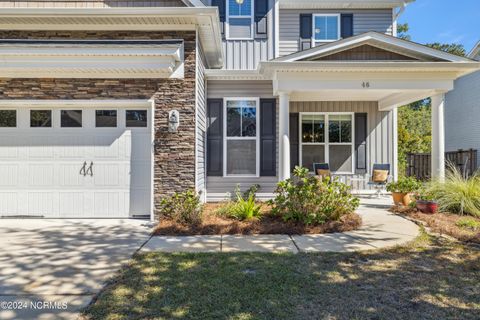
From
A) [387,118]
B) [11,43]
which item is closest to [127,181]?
[11,43]

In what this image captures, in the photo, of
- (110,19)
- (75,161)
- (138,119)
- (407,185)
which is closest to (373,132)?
(407,185)

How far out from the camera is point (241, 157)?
8875 mm

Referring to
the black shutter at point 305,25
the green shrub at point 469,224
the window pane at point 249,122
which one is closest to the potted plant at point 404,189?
the green shrub at point 469,224

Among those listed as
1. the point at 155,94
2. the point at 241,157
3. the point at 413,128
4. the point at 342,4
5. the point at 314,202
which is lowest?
the point at 314,202

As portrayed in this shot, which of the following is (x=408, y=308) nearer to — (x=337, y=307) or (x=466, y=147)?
(x=337, y=307)

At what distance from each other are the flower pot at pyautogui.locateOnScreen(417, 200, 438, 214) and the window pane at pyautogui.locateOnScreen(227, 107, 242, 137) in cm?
476

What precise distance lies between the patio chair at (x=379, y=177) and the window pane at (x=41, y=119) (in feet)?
28.3

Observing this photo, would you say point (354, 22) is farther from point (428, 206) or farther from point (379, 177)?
point (428, 206)

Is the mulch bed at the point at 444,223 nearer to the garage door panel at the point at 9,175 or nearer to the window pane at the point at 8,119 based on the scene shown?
the garage door panel at the point at 9,175

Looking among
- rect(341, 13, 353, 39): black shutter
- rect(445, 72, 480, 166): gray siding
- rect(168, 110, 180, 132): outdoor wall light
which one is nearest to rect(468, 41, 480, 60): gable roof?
rect(445, 72, 480, 166): gray siding

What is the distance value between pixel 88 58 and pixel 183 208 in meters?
3.46

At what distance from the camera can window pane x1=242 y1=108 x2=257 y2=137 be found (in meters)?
8.86

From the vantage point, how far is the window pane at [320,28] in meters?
10.7

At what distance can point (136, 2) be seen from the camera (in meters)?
6.69
